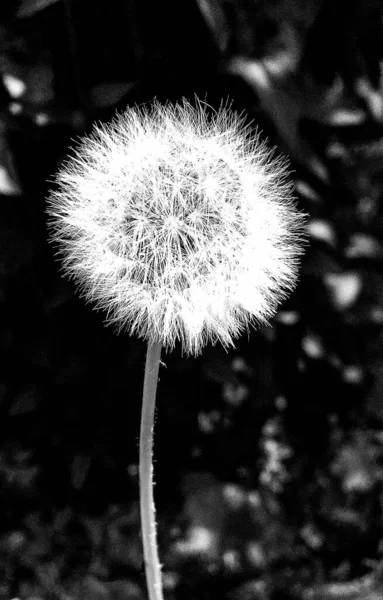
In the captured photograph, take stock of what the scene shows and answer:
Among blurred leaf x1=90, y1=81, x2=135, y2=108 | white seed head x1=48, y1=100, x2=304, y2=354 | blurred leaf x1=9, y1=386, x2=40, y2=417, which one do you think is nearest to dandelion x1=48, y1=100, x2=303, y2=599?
white seed head x1=48, y1=100, x2=304, y2=354

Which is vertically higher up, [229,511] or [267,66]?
[267,66]

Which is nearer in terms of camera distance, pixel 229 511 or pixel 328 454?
pixel 229 511

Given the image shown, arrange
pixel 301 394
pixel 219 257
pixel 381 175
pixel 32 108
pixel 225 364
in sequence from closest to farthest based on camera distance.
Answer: pixel 219 257, pixel 32 108, pixel 225 364, pixel 381 175, pixel 301 394

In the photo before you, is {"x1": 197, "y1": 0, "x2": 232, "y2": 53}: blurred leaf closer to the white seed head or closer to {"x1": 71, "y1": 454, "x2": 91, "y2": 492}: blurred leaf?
the white seed head

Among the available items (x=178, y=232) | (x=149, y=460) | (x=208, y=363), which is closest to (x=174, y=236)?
(x=178, y=232)

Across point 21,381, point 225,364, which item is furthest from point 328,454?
point 21,381

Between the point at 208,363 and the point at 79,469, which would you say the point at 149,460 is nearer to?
the point at 208,363

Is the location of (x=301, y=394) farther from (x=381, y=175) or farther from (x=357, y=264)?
(x=381, y=175)
